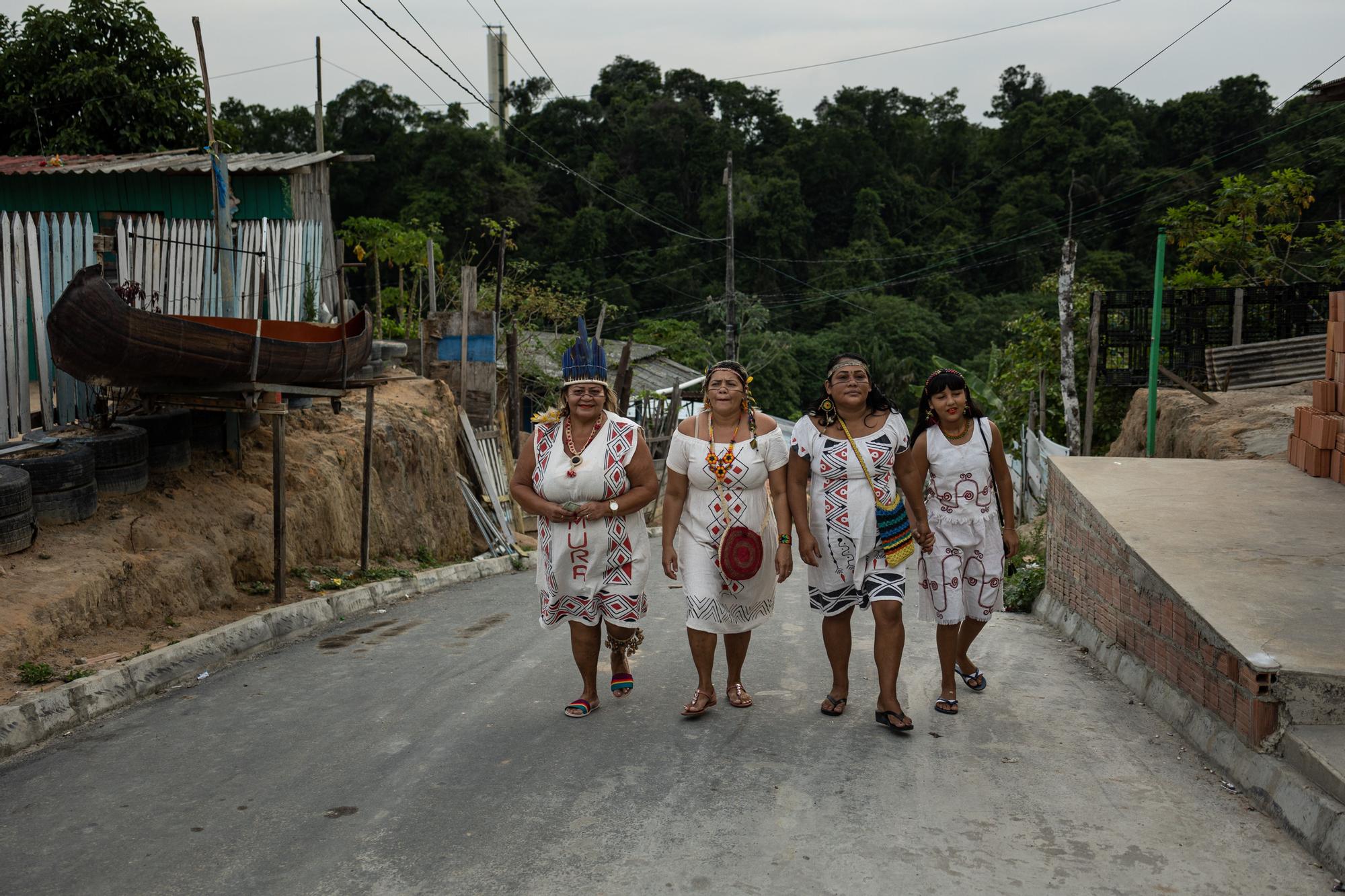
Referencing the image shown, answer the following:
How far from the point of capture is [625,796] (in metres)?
4.58

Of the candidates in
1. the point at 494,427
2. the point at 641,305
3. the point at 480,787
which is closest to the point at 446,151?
the point at 641,305

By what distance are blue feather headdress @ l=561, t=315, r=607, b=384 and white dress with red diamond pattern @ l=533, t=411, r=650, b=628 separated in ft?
0.85

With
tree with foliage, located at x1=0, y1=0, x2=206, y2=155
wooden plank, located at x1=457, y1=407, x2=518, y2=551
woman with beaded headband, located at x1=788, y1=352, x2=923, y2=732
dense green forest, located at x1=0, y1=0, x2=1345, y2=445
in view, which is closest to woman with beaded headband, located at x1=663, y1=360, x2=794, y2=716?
woman with beaded headband, located at x1=788, y1=352, x2=923, y2=732

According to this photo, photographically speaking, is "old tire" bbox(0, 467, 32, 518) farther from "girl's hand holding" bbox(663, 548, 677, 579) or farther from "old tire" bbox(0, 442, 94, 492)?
"girl's hand holding" bbox(663, 548, 677, 579)

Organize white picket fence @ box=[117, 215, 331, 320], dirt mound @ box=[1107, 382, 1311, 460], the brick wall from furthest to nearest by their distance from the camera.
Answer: dirt mound @ box=[1107, 382, 1311, 460] → white picket fence @ box=[117, 215, 331, 320] → the brick wall

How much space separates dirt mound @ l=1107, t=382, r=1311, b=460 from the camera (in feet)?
36.6

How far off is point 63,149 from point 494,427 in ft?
33.9

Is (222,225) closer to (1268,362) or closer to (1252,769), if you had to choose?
(1252,769)

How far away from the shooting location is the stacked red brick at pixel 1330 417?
7957 millimetres

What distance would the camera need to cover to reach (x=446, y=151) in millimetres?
35875

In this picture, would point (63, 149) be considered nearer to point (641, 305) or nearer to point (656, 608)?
point (656, 608)

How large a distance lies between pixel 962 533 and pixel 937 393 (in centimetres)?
73

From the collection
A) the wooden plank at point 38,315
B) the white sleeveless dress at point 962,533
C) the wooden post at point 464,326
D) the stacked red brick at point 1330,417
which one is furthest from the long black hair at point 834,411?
the wooden post at point 464,326

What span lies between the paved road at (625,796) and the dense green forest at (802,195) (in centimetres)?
2610
